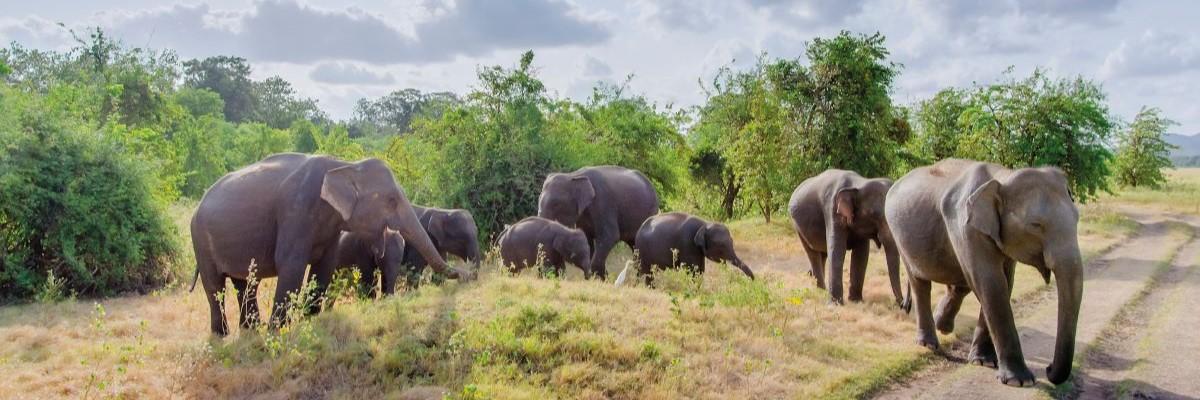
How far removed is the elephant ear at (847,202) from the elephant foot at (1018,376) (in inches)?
185

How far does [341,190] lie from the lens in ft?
32.1

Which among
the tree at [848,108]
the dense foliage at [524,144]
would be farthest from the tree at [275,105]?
the tree at [848,108]

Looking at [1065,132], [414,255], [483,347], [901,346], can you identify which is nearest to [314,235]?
[483,347]

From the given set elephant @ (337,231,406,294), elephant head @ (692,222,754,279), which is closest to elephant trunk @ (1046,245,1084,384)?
elephant head @ (692,222,754,279)

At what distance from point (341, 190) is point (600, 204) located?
334 inches

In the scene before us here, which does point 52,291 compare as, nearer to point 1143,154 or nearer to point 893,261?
point 893,261

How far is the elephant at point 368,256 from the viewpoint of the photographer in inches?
488

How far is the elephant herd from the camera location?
801cm

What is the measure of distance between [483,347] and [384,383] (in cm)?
102

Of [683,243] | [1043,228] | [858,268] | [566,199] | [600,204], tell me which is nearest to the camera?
[1043,228]

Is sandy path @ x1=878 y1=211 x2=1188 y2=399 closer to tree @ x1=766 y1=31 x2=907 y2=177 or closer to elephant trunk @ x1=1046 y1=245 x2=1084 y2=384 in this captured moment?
elephant trunk @ x1=1046 y1=245 x2=1084 y2=384

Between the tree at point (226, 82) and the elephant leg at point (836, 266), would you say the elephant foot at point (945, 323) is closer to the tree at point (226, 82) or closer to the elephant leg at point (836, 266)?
the elephant leg at point (836, 266)

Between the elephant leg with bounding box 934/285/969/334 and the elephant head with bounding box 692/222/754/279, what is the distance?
178 inches

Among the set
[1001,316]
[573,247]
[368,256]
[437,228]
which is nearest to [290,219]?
[368,256]
